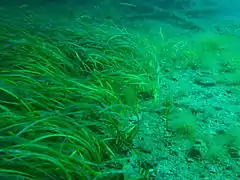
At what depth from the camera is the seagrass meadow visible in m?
1.97

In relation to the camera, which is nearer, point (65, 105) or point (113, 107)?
point (65, 105)

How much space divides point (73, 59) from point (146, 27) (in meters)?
3.67

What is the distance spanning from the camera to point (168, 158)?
104 inches

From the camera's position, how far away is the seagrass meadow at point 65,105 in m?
1.97

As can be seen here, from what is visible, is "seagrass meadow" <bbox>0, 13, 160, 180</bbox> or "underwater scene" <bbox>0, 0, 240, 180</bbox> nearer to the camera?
"seagrass meadow" <bbox>0, 13, 160, 180</bbox>

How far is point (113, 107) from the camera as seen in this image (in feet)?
9.71

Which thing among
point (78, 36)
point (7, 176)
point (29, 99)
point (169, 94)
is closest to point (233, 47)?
point (169, 94)

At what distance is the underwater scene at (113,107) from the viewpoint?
211cm

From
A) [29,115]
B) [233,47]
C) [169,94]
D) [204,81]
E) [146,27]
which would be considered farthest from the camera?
[146,27]

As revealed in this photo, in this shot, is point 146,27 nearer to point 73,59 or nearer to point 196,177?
point 73,59

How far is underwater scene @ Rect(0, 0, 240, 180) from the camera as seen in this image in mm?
2111

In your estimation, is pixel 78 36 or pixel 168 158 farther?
pixel 78 36

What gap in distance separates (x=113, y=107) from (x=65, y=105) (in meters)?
0.53

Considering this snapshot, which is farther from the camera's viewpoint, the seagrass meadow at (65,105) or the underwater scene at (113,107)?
the underwater scene at (113,107)
